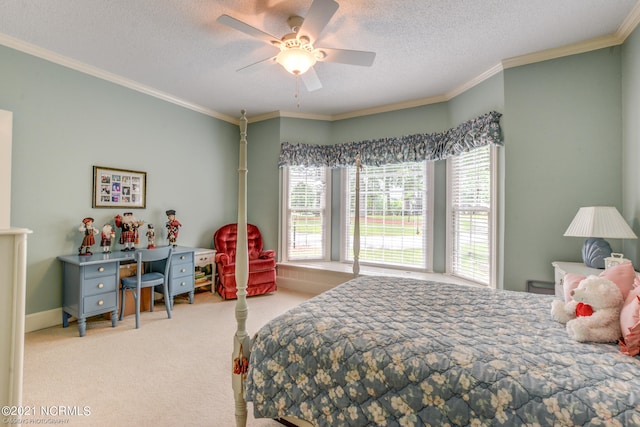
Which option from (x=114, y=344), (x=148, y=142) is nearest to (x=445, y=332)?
(x=114, y=344)

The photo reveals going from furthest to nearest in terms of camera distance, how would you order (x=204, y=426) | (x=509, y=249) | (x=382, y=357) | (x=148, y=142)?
(x=148, y=142)
(x=509, y=249)
(x=204, y=426)
(x=382, y=357)

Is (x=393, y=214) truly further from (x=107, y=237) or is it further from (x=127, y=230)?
(x=107, y=237)

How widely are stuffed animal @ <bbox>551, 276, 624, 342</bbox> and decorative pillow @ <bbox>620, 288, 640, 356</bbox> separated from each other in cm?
3

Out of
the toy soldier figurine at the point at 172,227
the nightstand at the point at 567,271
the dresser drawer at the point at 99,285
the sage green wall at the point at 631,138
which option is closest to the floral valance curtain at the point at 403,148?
the sage green wall at the point at 631,138

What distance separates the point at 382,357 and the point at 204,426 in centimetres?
118

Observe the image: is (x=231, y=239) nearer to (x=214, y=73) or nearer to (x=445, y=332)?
(x=214, y=73)

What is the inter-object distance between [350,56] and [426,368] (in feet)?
7.46

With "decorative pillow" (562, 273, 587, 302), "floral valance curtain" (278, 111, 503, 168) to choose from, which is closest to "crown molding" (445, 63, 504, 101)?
"floral valance curtain" (278, 111, 503, 168)

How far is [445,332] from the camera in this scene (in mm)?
1390

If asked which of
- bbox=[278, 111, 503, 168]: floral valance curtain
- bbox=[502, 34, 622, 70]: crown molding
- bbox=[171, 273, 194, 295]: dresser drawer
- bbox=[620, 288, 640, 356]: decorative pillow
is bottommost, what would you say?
bbox=[171, 273, 194, 295]: dresser drawer

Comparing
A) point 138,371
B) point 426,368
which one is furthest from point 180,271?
point 426,368

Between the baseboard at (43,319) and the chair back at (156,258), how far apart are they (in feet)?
2.90

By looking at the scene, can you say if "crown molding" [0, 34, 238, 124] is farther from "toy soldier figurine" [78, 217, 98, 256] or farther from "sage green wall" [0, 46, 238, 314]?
"toy soldier figurine" [78, 217, 98, 256]

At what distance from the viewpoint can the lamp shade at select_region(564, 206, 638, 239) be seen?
2049 mm
